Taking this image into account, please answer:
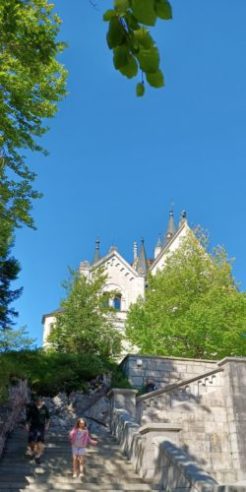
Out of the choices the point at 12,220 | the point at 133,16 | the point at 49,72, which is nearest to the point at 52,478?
the point at 12,220

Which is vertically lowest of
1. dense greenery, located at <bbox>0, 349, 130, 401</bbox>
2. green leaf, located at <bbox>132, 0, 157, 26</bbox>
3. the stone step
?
the stone step

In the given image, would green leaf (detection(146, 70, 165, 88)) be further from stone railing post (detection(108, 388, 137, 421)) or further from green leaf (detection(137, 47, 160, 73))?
stone railing post (detection(108, 388, 137, 421))

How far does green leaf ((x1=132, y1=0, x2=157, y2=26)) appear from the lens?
2.54 metres

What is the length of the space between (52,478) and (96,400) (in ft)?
21.1

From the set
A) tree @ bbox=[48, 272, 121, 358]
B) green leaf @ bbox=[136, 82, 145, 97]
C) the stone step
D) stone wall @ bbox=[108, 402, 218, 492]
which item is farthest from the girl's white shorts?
tree @ bbox=[48, 272, 121, 358]

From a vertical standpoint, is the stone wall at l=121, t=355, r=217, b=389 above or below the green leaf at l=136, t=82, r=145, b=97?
above

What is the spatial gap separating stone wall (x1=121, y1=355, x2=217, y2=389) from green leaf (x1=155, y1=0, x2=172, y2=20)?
52.6ft

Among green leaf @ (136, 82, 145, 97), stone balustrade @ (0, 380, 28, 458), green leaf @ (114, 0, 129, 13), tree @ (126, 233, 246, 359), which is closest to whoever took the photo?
green leaf @ (114, 0, 129, 13)

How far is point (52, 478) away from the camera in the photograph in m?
10.2

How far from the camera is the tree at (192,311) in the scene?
24812mm

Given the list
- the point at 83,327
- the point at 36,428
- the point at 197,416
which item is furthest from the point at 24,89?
the point at 83,327

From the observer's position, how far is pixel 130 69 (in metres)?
3.02

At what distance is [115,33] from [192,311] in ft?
78.7

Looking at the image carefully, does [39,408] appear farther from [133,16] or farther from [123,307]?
[123,307]
